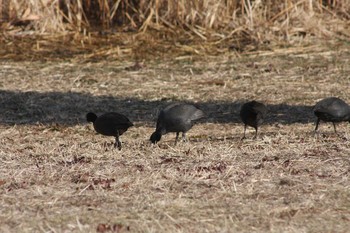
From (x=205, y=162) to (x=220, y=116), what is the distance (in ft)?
14.1

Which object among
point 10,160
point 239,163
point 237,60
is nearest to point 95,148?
point 10,160

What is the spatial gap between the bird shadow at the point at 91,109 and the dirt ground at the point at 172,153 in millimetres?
18

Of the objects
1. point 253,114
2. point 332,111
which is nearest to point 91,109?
point 253,114

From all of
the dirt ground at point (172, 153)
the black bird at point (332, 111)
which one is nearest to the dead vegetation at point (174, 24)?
the dirt ground at point (172, 153)

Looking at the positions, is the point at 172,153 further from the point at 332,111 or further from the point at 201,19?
the point at 201,19

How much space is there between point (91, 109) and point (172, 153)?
14.6 ft

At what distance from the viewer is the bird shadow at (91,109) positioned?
1380cm

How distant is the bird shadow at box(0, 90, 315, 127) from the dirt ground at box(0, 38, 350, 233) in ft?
0.06

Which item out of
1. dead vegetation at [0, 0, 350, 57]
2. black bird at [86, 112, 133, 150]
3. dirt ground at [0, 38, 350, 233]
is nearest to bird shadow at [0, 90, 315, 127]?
dirt ground at [0, 38, 350, 233]

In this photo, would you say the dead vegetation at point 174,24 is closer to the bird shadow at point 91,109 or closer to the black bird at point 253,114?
the bird shadow at point 91,109

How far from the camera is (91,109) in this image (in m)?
14.6

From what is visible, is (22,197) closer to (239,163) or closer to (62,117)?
(239,163)

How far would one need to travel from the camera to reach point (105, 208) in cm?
809

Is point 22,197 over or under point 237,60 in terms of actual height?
over
